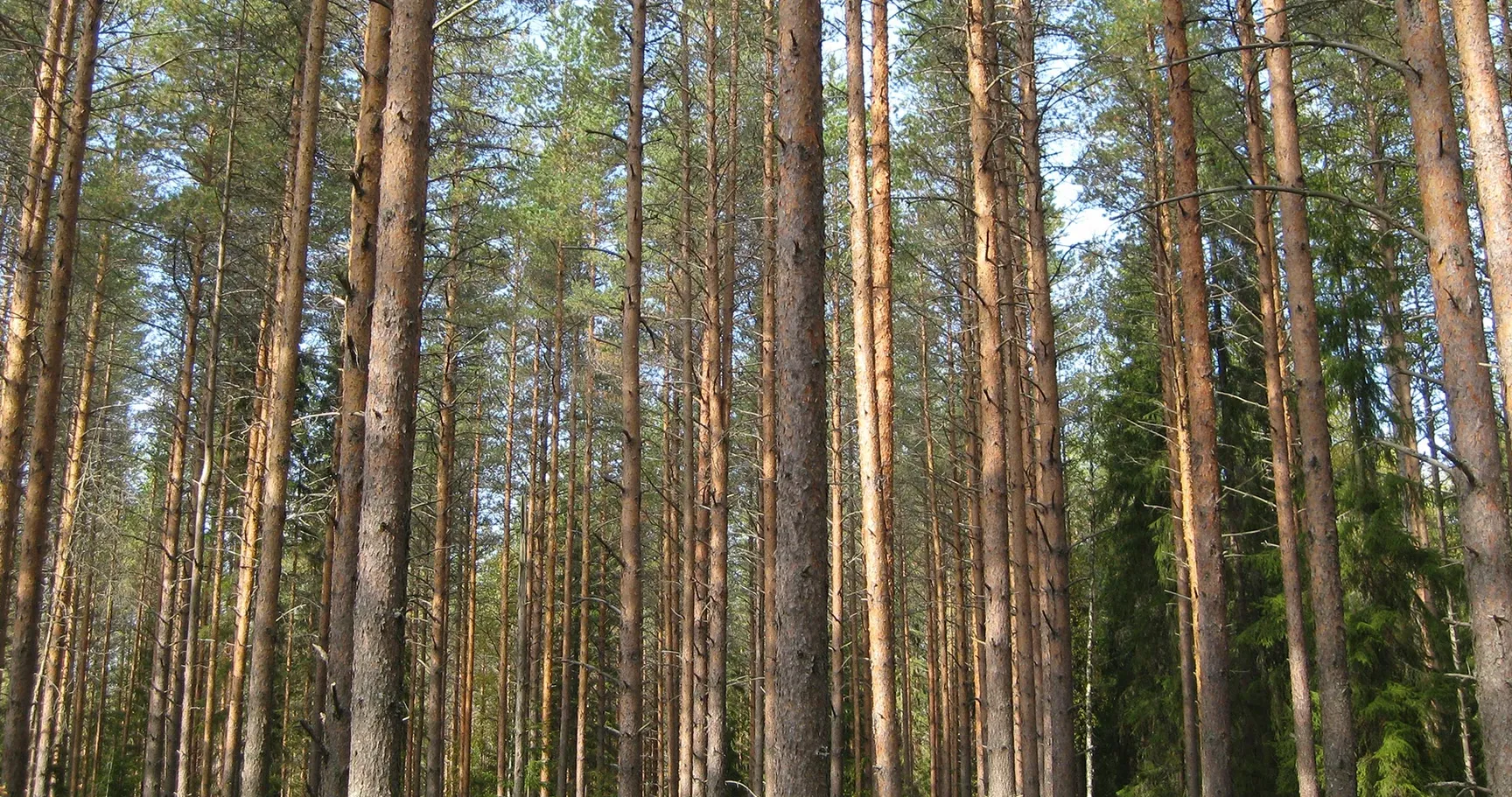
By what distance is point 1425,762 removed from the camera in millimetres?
12375

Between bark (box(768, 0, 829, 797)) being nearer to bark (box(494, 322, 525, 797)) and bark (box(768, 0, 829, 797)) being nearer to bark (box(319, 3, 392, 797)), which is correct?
bark (box(319, 3, 392, 797))

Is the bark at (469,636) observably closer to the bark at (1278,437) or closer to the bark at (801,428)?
the bark at (1278,437)

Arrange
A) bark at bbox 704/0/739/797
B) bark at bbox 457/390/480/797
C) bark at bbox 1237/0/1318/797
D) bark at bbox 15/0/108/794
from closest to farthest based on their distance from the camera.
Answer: bark at bbox 15/0/108/794 < bark at bbox 1237/0/1318/797 < bark at bbox 704/0/739/797 < bark at bbox 457/390/480/797

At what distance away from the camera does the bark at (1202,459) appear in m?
8.87

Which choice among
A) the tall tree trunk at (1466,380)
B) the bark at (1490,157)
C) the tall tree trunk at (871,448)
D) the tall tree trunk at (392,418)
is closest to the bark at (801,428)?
the tall tree trunk at (392,418)

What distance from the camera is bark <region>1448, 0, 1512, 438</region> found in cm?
543

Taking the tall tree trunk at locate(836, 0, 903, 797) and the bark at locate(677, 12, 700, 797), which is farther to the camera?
the bark at locate(677, 12, 700, 797)

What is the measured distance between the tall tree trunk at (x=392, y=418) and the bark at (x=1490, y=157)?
19.2 ft

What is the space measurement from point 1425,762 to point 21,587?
15.1 m

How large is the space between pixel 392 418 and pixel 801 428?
230cm

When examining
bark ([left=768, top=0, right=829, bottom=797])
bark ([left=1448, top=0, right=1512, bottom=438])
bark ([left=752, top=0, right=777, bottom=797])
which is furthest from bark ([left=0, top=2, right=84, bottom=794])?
bark ([left=1448, top=0, right=1512, bottom=438])

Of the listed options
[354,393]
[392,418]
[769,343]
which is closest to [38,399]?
[354,393]

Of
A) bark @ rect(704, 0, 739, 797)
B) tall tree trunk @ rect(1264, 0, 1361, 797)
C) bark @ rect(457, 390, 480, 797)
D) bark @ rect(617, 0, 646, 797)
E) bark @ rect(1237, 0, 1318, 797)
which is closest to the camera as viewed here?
tall tree trunk @ rect(1264, 0, 1361, 797)

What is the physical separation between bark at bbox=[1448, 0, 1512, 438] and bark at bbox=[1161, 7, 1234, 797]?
297 cm
